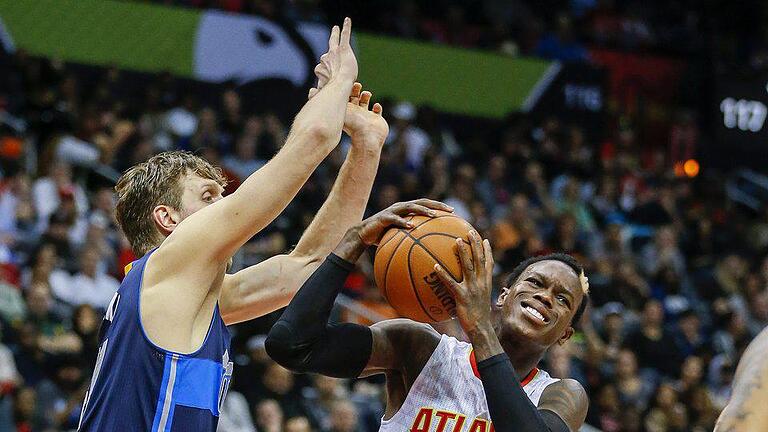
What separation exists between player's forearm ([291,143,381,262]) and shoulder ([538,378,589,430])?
903 mm

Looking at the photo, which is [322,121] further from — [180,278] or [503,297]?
[503,297]

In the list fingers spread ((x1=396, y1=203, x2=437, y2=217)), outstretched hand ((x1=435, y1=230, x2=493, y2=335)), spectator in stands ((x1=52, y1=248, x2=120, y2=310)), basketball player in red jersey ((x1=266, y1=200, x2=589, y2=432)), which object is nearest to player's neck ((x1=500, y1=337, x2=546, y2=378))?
basketball player in red jersey ((x1=266, y1=200, x2=589, y2=432))

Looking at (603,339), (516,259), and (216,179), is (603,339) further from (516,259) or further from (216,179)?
(216,179)

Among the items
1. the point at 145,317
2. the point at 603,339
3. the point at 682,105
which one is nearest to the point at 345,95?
the point at 145,317

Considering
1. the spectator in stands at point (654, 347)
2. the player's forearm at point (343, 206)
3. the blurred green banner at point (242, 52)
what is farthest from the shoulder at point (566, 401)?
the blurred green banner at point (242, 52)

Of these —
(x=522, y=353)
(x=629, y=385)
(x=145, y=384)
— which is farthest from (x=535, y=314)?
(x=629, y=385)

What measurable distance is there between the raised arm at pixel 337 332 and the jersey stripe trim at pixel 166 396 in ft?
1.76

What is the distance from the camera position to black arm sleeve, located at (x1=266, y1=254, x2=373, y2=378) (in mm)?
3752

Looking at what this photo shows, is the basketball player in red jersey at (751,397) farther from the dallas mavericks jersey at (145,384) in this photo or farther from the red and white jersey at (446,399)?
the dallas mavericks jersey at (145,384)

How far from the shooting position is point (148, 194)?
3.64 meters

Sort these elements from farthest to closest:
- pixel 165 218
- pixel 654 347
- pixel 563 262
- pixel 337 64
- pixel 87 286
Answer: pixel 654 347 < pixel 87 286 < pixel 563 262 < pixel 337 64 < pixel 165 218

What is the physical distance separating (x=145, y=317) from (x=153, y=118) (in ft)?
28.6

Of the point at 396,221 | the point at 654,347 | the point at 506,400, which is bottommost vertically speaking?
the point at 654,347

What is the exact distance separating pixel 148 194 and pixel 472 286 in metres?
1.02
